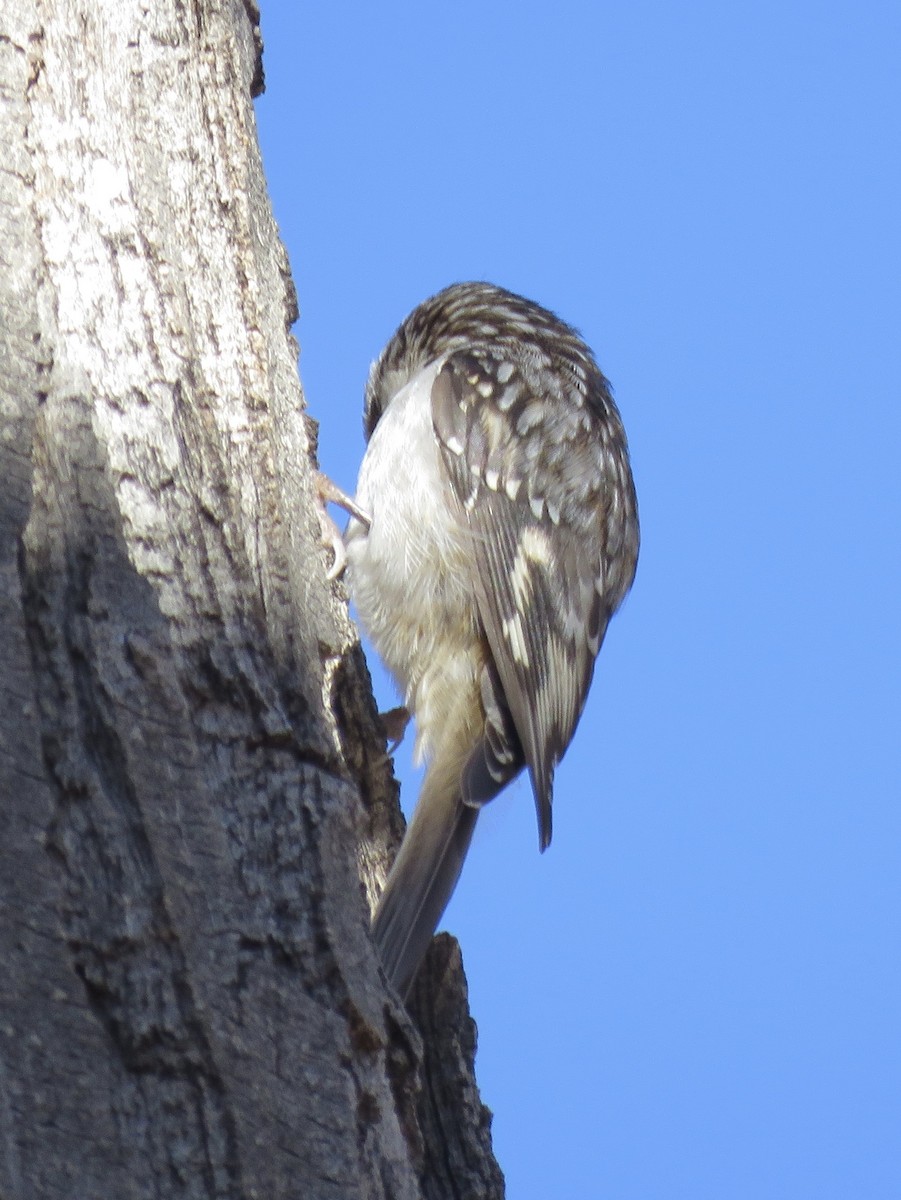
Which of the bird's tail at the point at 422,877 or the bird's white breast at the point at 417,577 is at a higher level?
the bird's white breast at the point at 417,577

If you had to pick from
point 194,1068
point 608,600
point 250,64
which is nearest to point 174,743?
point 194,1068

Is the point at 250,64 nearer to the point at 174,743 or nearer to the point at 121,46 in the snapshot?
the point at 121,46

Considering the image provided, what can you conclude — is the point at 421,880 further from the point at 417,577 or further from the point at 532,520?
the point at 532,520

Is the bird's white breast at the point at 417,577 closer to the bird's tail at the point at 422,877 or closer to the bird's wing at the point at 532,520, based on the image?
the bird's wing at the point at 532,520

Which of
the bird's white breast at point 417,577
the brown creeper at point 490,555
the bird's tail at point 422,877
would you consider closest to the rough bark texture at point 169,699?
the bird's tail at point 422,877

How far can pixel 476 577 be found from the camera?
13.0ft

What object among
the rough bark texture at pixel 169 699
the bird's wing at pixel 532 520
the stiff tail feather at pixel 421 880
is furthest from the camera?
the bird's wing at pixel 532 520

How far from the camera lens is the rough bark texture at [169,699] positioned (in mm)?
1800

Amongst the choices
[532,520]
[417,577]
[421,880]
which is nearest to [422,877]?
[421,880]

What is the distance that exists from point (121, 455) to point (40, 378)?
155mm

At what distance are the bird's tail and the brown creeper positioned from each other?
0.08 ft

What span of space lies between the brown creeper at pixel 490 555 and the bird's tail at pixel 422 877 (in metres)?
0.03

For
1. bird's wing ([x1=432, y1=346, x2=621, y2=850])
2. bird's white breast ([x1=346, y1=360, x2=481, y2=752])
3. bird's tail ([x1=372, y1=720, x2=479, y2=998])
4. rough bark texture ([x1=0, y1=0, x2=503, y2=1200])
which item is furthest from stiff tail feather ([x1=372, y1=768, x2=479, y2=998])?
bird's white breast ([x1=346, y1=360, x2=481, y2=752])

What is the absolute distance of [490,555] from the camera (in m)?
4.00
